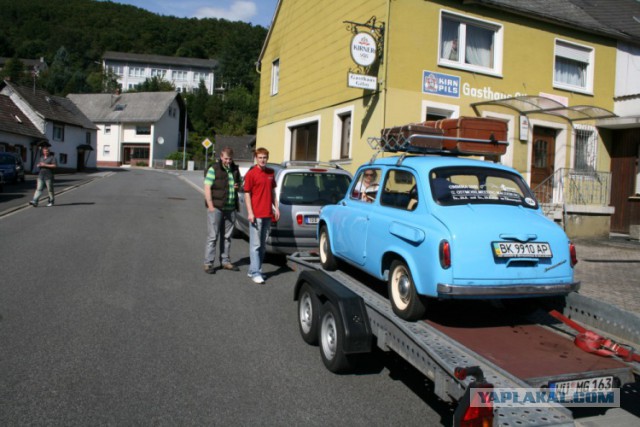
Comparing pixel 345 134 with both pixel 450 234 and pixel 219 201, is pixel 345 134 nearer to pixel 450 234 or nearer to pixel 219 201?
pixel 219 201

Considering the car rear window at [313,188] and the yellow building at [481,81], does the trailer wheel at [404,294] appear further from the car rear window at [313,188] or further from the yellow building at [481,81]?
the yellow building at [481,81]

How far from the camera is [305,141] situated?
18547mm

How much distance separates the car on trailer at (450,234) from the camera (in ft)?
13.1

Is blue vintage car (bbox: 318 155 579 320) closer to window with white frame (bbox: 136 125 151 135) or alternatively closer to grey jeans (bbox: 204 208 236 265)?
grey jeans (bbox: 204 208 236 265)

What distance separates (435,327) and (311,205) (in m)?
5.02

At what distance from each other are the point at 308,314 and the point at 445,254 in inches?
67.9

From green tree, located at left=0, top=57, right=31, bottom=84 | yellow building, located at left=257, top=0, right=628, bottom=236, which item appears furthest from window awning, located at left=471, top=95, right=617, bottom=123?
green tree, located at left=0, top=57, right=31, bottom=84

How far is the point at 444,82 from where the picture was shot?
13.8 metres

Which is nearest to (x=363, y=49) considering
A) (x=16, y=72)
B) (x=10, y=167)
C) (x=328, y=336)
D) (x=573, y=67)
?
(x=573, y=67)

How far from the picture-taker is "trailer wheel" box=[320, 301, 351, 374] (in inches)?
166

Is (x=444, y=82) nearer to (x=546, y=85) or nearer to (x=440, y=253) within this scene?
(x=546, y=85)

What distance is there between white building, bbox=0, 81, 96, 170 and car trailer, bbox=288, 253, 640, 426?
4300 centimetres

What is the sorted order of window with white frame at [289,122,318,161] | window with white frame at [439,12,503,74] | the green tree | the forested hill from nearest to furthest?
window with white frame at [439,12,503,74], window with white frame at [289,122,318,161], the green tree, the forested hill

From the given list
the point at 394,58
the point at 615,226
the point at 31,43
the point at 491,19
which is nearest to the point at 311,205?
the point at 394,58
